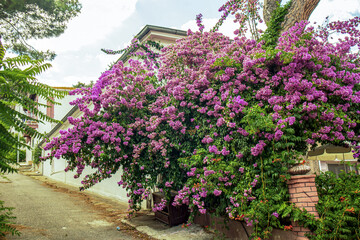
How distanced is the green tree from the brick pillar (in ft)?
43.1

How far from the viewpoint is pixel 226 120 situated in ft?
17.9

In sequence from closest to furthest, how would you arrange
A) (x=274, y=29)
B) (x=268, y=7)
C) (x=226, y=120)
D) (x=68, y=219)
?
(x=226, y=120) < (x=274, y=29) < (x=68, y=219) < (x=268, y=7)

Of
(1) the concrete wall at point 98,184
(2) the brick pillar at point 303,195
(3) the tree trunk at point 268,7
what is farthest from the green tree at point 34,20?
(2) the brick pillar at point 303,195

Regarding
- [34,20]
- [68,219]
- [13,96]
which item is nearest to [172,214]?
[68,219]

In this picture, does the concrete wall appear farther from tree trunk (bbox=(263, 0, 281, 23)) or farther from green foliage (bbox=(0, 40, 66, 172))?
tree trunk (bbox=(263, 0, 281, 23))

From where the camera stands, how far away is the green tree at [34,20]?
1229 cm

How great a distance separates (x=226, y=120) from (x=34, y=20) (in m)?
12.5

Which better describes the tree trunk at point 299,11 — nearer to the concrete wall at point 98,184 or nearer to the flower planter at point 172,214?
the flower planter at point 172,214

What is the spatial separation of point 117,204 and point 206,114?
21.6 ft

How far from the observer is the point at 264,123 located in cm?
481

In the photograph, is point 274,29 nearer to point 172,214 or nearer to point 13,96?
point 172,214

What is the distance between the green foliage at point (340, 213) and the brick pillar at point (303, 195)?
13cm

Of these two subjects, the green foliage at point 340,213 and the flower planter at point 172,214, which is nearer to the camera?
the green foliage at point 340,213

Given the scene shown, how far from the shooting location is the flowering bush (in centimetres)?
489
